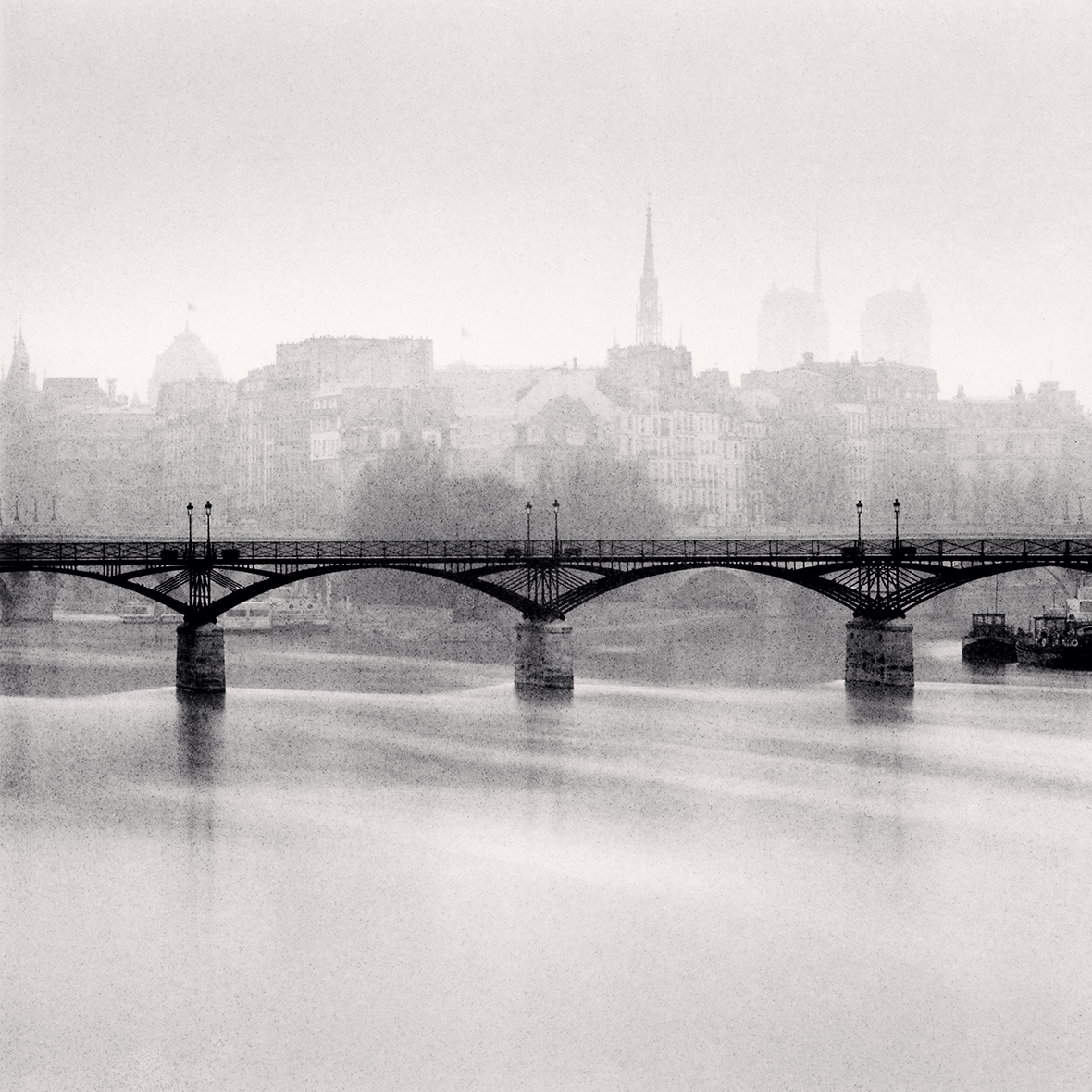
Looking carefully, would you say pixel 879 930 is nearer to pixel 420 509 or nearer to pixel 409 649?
pixel 409 649

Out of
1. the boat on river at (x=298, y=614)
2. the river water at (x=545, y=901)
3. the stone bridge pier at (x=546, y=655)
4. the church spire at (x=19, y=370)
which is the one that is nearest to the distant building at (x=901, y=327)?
the church spire at (x=19, y=370)

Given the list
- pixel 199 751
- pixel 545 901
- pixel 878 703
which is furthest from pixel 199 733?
pixel 545 901

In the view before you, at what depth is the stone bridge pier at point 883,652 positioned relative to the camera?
171ft

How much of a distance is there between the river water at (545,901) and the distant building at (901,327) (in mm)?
138037

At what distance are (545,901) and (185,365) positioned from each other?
126m

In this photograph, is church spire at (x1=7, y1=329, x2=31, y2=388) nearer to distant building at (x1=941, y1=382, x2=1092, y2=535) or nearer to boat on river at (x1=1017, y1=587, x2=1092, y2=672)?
distant building at (x1=941, y1=382, x2=1092, y2=535)

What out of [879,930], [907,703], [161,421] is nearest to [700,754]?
[907,703]

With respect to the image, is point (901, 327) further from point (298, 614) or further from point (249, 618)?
point (249, 618)

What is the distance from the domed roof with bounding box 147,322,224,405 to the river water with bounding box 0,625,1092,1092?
10610 cm

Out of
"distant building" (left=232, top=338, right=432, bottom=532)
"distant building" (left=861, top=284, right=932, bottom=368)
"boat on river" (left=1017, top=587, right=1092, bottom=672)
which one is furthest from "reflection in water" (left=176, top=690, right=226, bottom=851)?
"distant building" (left=861, top=284, right=932, bottom=368)

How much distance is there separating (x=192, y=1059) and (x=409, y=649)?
4998 centimetres

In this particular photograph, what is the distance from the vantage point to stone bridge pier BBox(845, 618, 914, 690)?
52.2 metres

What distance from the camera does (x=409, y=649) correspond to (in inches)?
2707

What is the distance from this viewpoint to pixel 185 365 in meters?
146
